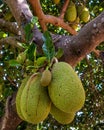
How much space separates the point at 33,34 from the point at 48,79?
341mm

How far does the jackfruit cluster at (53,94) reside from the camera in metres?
1.09

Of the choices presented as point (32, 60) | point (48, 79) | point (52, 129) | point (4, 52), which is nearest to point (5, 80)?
point (4, 52)

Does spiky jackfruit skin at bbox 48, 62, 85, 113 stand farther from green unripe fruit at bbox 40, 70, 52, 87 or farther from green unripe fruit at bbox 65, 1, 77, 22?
green unripe fruit at bbox 65, 1, 77, 22

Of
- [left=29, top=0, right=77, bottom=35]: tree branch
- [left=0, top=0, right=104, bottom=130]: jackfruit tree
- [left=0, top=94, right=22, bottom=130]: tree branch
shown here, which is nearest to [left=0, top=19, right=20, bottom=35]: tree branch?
[left=0, top=0, right=104, bottom=130]: jackfruit tree

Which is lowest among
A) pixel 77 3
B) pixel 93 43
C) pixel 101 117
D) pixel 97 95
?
pixel 101 117

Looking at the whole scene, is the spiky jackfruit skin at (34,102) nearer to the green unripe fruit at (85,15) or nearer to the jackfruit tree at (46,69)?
the jackfruit tree at (46,69)

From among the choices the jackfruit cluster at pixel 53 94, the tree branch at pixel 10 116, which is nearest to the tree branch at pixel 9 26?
the tree branch at pixel 10 116

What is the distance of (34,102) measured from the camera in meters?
1.11

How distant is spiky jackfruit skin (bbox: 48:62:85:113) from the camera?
108 cm

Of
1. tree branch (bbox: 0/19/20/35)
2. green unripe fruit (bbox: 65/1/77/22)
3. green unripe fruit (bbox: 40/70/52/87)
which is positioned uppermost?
green unripe fruit (bbox: 40/70/52/87)

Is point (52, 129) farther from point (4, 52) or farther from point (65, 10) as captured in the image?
point (65, 10)

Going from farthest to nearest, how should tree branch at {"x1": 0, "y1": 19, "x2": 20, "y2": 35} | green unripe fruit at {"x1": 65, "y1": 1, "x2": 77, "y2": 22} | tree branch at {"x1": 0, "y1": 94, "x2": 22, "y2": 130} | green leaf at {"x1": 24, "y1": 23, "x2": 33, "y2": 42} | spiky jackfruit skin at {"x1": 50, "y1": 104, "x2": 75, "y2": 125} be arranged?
green unripe fruit at {"x1": 65, "y1": 1, "x2": 77, "y2": 22}
tree branch at {"x1": 0, "y1": 19, "x2": 20, "y2": 35}
tree branch at {"x1": 0, "y1": 94, "x2": 22, "y2": 130}
green leaf at {"x1": 24, "y1": 23, "x2": 33, "y2": 42}
spiky jackfruit skin at {"x1": 50, "y1": 104, "x2": 75, "y2": 125}

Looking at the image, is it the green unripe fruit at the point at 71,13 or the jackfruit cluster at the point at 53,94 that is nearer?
the jackfruit cluster at the point at 53,94

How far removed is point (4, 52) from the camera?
8.58 feet
